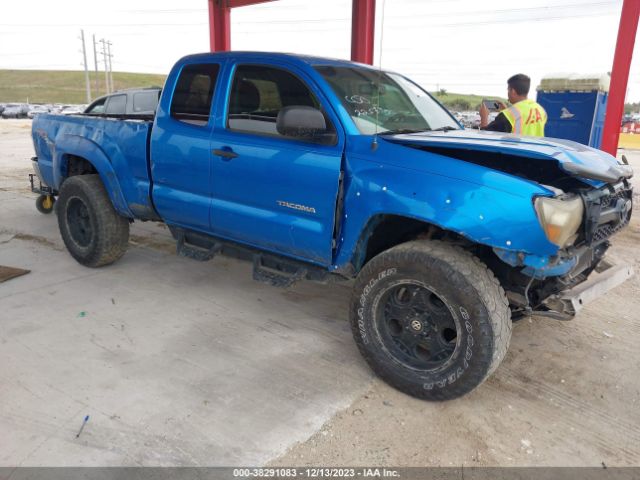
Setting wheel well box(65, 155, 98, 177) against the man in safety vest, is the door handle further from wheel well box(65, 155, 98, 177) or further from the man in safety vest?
the man in safety vest

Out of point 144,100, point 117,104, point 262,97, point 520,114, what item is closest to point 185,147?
point 262,97

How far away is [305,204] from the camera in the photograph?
10.8 feet

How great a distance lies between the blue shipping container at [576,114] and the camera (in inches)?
341

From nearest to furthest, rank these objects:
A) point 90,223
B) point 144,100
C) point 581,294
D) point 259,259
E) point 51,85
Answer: point 581,294
point 259,259
point 90,223
point 144,100
point 51,85

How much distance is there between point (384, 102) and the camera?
3732 mm

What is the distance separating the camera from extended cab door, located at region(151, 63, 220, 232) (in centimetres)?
389

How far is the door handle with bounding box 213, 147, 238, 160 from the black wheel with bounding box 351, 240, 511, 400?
51.9 inches

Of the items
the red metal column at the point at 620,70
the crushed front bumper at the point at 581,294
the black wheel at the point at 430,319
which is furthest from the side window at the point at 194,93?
the red metal column at the point at 620,70

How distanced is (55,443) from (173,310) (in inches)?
66.5

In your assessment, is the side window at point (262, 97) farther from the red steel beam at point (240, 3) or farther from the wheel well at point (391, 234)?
the red steel beam at point (240, 3)

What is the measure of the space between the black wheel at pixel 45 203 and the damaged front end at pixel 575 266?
21.4 ft

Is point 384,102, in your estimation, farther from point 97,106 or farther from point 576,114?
point 97,106

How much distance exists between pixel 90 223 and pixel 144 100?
5.89 metres

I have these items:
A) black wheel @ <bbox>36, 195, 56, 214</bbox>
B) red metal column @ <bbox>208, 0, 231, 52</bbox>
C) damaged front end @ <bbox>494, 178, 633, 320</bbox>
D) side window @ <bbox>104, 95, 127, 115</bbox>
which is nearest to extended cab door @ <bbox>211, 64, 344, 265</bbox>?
damaged front end @ <bbox>494, 178, 633, 320</bbox>
